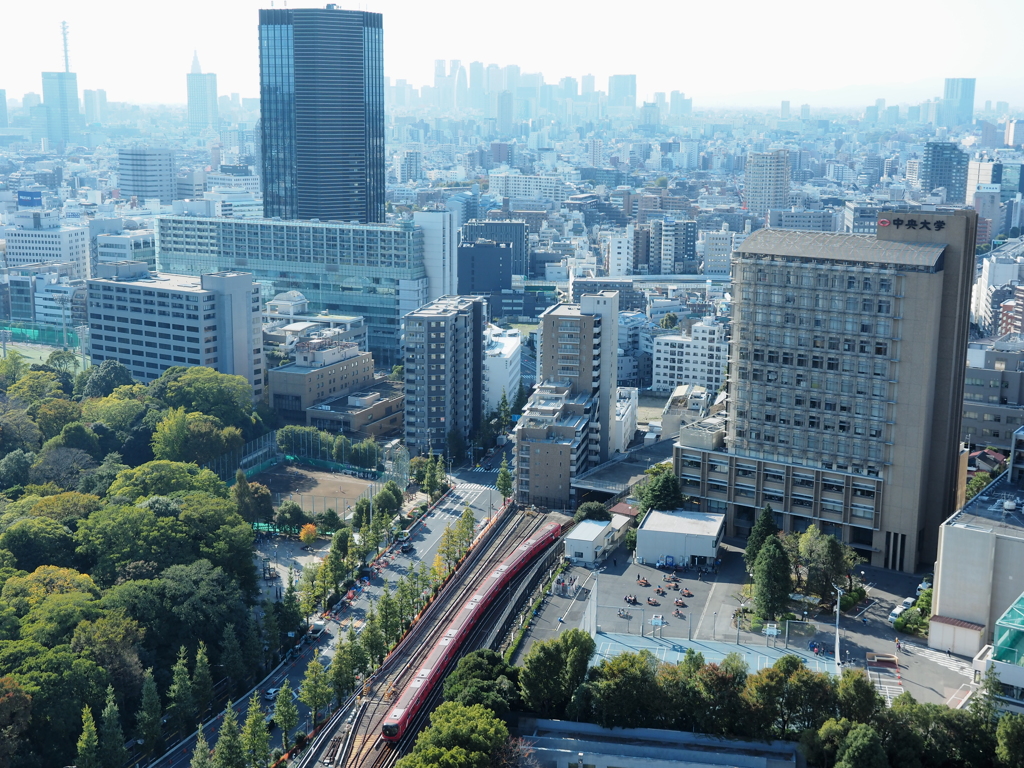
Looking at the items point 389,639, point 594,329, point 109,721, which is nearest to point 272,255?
point 594,329

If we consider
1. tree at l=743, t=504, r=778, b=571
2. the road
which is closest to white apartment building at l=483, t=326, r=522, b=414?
the road

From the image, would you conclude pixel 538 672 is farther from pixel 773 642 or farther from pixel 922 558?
pixel 922 558

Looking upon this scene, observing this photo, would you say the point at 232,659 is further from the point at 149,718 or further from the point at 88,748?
the point at 88,748

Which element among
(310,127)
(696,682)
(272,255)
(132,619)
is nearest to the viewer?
(696,682)

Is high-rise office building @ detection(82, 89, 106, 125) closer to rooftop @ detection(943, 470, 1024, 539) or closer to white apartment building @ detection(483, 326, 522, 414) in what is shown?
white apartment building @ detection(483, 326, 522, 414)

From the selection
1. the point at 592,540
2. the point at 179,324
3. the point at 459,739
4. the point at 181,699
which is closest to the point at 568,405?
the point at 592,540

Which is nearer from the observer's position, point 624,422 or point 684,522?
point 684,522

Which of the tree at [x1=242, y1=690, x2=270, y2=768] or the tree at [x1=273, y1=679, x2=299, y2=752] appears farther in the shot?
the tree at [x1=273, y1=679, x2=299, y2=752]
